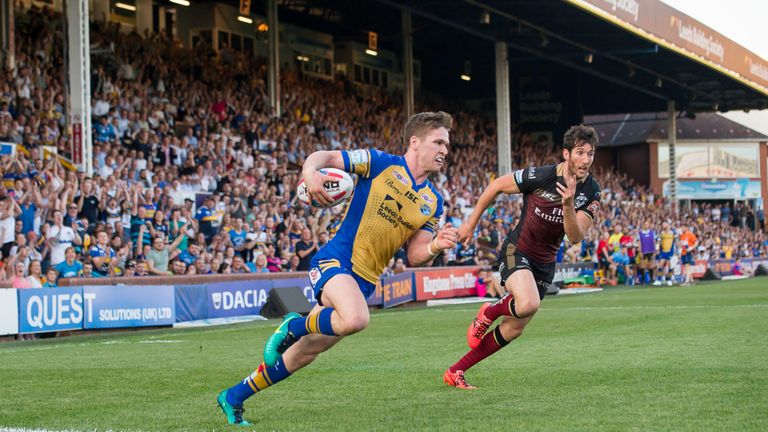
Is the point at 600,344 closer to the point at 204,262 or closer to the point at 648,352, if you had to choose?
the point at 648,352

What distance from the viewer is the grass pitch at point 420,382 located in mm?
7383

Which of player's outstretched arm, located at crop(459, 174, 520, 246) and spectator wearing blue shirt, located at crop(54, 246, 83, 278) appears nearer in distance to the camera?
player's outstretched arm, located at crop(459, 174, 520, 246)

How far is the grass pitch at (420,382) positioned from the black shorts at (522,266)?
90 cm

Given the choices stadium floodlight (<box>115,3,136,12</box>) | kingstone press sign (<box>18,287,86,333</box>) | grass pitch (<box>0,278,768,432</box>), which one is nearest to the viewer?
grass pitch (<box>0,278,768,432</box>)

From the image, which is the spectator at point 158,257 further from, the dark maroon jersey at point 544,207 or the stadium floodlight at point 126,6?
the stadium floodlight at point 126,6

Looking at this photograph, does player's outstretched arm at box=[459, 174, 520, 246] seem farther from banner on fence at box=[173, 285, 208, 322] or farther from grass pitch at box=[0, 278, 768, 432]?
banner on fence at box=[173, 285, 208, 322]

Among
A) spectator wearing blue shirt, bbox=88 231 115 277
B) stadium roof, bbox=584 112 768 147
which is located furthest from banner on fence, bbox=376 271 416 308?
stadium roof, bbox=584 112 768 147

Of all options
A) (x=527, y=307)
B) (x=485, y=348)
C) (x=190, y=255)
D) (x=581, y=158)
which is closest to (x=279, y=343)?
(x=485, y=348)

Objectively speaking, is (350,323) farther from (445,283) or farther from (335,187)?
(445,283)

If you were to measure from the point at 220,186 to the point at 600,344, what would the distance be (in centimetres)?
1474

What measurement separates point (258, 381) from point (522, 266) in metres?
3.51

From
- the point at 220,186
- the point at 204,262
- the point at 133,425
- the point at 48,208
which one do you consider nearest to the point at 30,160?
the point at 48,208

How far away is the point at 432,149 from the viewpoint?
7.86m

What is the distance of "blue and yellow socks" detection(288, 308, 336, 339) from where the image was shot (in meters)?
7.18
